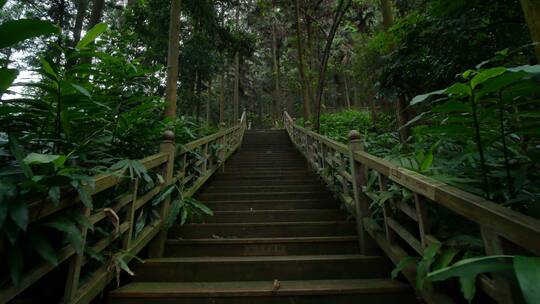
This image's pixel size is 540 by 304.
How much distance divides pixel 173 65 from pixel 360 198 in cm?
345

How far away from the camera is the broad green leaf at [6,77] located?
1136 millimetres

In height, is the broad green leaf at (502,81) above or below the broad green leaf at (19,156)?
above

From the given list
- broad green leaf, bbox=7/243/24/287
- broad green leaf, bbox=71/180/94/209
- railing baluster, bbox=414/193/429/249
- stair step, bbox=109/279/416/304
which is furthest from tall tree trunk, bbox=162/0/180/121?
railing baluster, bbox=414/193/429/249

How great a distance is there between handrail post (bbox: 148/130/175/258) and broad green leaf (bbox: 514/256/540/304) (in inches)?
101

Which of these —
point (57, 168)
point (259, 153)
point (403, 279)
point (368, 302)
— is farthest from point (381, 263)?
point (259, 153)

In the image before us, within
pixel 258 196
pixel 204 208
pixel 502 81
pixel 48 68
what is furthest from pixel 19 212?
pixel 258 196

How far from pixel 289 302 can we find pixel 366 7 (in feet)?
33.2

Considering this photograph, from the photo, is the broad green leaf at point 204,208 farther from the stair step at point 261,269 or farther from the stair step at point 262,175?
the stair step at point 262,175

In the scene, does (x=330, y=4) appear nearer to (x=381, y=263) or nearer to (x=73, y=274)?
(x=381, y=263)

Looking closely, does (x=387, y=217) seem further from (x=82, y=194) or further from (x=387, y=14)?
(x=387, y=14)

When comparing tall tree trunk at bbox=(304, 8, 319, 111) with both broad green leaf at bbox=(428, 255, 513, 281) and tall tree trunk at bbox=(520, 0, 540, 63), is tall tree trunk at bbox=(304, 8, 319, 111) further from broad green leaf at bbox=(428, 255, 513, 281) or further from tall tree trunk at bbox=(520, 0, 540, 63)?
broad green leaf at bbox=(428, 255, 513, 281)

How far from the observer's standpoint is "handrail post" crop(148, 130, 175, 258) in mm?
2609

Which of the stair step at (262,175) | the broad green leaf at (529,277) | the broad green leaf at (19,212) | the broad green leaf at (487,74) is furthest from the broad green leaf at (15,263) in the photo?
the stair step at (262,175)

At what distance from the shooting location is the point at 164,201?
9.14 feet
